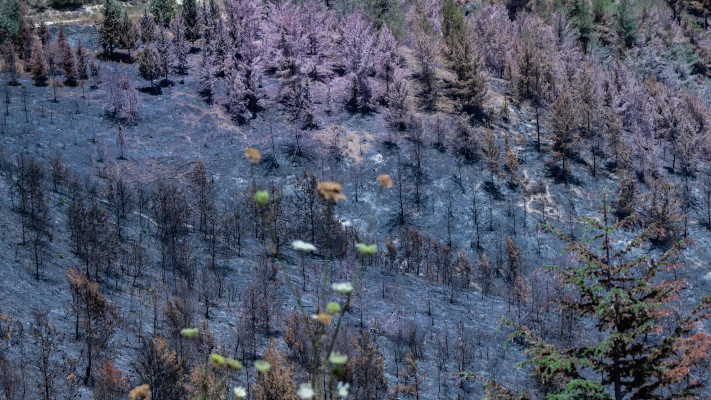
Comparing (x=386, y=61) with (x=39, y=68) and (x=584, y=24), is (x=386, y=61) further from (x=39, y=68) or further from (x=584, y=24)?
(x=584, y=24)

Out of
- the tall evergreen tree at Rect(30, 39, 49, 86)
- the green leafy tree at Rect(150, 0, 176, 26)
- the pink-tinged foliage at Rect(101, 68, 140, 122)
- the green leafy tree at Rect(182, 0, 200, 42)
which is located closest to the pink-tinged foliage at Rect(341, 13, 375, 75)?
the green leafy tree at Rect(182, 0, 200, 42)

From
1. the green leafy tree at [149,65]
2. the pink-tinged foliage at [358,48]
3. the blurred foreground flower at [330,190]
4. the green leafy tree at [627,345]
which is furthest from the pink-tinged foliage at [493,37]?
the blurred foreground flower at [330,190]

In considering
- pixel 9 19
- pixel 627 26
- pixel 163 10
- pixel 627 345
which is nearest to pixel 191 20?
pixel 163 10

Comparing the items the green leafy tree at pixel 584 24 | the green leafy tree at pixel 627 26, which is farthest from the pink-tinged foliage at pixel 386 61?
the green leafy tree at pixel 627 26

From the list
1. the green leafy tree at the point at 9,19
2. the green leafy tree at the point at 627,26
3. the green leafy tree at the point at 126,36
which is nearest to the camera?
the green leafy tree at the point at 9,19

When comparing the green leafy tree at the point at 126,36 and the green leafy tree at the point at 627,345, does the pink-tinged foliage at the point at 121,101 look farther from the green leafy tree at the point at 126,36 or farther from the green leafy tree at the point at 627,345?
the green leafy tree at the point at 627,345

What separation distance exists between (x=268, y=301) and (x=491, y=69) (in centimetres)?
3410

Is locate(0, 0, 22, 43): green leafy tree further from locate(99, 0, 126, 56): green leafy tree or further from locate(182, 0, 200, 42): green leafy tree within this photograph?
locate(182, 0, 200, 42): green leafy tree

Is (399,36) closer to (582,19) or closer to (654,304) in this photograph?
(582,19)

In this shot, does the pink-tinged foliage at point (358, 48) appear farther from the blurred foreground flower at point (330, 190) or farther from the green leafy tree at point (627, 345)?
the blurred foreground flower at point (330, 190)

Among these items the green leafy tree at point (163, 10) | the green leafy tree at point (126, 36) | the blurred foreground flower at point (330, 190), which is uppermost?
the blurred foreground flower at point (330, 190)

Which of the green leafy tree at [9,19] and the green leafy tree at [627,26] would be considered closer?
the green leafy tree at [9,19]

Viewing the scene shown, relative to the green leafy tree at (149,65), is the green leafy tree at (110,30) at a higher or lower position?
higher

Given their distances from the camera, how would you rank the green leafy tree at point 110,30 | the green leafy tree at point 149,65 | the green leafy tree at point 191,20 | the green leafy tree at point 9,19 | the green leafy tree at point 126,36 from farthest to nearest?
the green leafy tree at point 191,20 → the green leafy tree at point 126,36 → the green leafy tree at point 110,30 → the green leafy tree at point 9,19 → the green leafy tree at point 149,65
